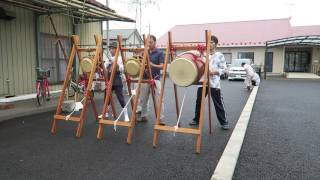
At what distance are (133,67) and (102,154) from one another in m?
1.93

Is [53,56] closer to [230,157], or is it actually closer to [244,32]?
[230,157]

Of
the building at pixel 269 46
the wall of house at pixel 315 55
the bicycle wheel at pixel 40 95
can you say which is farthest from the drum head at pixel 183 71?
the wall of house at pixel 315 55

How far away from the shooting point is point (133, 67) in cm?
595

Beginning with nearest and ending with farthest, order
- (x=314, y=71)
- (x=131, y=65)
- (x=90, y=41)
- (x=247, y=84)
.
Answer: (x=131, y=65) < (x=90, y=41) < (x=247, y=84) < (x=314, y=71)

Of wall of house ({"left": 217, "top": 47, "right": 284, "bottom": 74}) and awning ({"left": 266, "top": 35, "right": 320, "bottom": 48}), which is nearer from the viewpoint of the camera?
awning ({"left": 266, "top": 35, "right": 320, "bottom": 48})

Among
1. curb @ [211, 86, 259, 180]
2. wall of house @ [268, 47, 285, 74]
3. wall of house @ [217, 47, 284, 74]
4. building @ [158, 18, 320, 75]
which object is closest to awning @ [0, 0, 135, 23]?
curb @ [211, 86, 259, 180]

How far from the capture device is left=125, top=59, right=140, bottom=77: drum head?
5922 mm

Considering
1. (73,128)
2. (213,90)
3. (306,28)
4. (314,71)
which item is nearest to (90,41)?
(73,128)

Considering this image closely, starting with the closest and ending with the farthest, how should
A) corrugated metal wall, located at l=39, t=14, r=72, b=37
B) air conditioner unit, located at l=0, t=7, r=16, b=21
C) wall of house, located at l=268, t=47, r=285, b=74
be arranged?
air conditioner unit, located at l=0, t=7, r=16, b=21
corrugated metal wall, located at l=39, t=14, r=72, b=37
wall of house, located at l=268, t=47, r=285, b=74

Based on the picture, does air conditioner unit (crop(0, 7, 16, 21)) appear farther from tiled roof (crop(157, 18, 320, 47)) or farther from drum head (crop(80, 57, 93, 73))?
tiled roof (crop(157, 18, 320, 47))

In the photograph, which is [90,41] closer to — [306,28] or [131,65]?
[131,65]

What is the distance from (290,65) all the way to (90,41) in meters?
24.3

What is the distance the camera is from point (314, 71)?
29938 millimetres

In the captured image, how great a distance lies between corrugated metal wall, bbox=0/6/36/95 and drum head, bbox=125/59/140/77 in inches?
202
